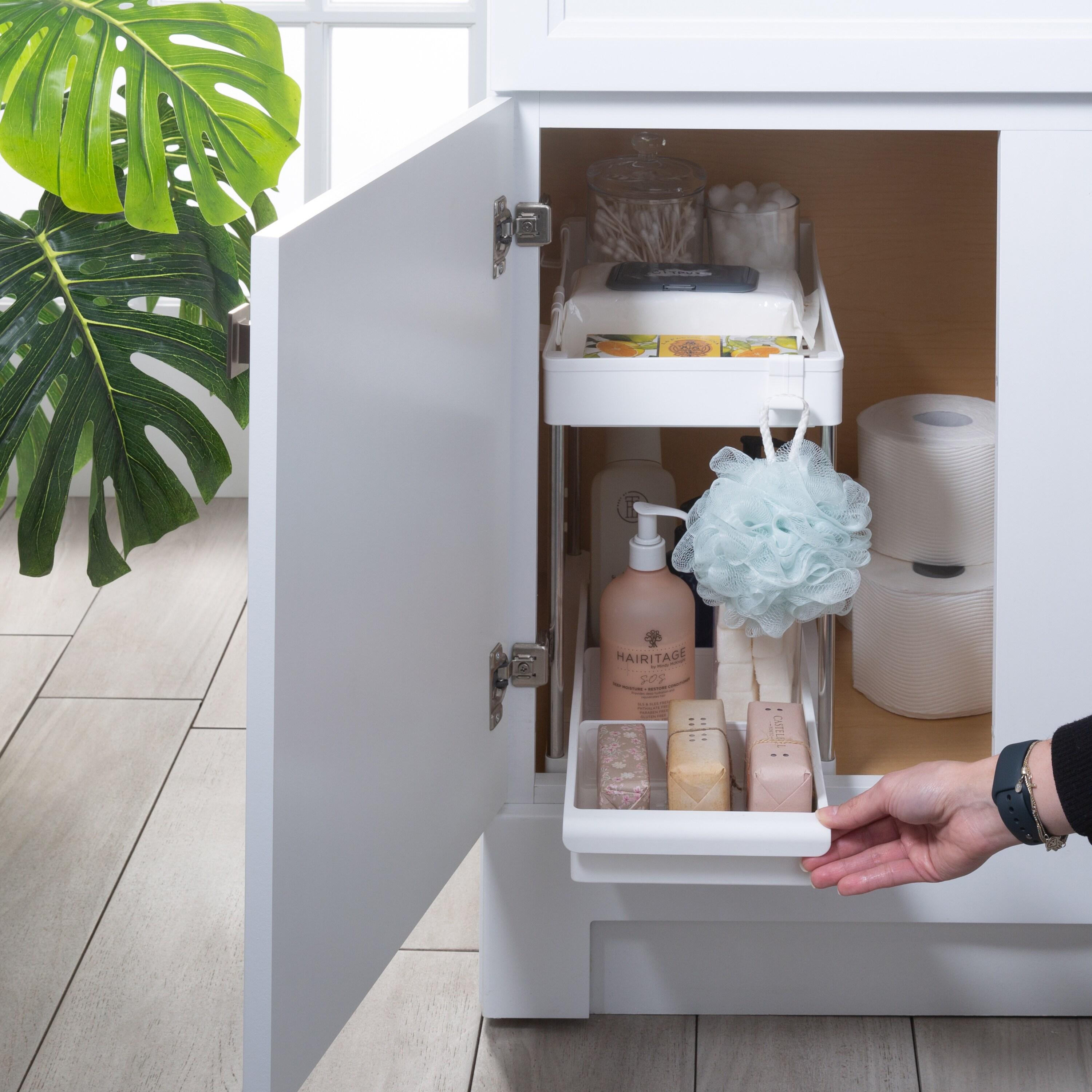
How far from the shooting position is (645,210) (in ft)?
4.03

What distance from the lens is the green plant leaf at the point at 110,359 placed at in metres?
1.26

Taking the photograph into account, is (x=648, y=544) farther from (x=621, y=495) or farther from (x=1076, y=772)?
(x=1076, y=772)

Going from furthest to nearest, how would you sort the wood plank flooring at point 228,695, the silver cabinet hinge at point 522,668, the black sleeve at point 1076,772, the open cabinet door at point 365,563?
the wood plank flooring at point 228,695 < the silver cabinet hinge at point 522,668 < the black sleeve at point 1076,772 < the open cabinet door at point 365,563

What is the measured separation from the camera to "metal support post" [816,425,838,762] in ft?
3.65

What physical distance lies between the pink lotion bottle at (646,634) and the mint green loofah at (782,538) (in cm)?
9

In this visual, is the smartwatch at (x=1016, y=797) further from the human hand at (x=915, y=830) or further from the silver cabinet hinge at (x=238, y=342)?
the silver cabinet hinge at (x=238, y=342)

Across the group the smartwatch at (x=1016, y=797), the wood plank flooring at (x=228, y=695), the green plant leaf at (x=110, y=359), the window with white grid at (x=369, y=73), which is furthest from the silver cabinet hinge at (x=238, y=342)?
the window with white grid at (x=369, y=73)

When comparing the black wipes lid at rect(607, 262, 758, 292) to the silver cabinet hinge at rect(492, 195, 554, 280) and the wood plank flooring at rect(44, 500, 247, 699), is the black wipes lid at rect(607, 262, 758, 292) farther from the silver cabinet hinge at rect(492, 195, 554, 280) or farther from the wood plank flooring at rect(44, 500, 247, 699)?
the wood plank flooring at rect(44, 500, 247, 699)

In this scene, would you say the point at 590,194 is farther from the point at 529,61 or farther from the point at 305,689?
the point at 305,689

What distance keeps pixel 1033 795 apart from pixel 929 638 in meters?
0.41

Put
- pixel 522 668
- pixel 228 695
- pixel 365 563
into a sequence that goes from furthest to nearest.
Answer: pixel 228 695
pixel 522 668
pixel 365 563

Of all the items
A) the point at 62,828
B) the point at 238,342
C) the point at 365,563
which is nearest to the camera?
the point at 238,342

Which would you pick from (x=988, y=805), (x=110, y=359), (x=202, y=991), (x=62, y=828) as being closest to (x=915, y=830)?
(x=988, y=805)

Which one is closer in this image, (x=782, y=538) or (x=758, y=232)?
(x=782, y=538)
